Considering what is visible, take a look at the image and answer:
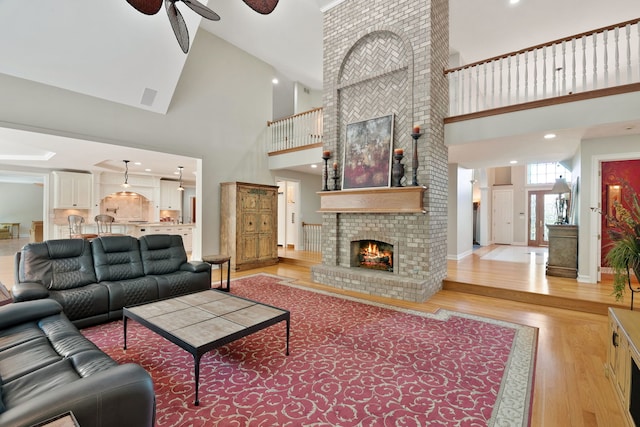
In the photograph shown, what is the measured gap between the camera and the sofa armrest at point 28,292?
2797mm

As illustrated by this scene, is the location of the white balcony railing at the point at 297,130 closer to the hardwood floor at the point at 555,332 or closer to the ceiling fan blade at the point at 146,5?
the hardwood floor at the point at 555,332

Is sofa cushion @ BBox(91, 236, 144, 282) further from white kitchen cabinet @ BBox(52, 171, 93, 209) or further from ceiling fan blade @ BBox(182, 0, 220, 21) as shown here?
white kitchen cabinet @ BBox(52, 171, 93, 209)

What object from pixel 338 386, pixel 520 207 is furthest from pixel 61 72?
pixel 520 207

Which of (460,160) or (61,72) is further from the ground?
(61,72)

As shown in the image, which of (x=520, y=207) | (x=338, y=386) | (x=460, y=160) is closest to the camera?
(x=338, y=386)

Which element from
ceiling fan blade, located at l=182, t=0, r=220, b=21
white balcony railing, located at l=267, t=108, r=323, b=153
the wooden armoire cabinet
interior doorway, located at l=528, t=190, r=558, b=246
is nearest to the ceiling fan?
ceiling fan blade, located at l=182, t=0, r=220, b=21

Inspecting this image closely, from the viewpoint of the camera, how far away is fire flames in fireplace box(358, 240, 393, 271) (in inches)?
207

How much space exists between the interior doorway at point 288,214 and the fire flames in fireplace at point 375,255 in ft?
13.3

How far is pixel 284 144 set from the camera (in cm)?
778

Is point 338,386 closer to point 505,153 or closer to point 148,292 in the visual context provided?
point 148,292

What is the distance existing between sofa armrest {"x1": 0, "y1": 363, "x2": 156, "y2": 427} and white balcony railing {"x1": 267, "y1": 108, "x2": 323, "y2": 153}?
6262 millimetres

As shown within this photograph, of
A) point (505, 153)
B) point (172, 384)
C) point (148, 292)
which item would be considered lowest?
point (172, 384)

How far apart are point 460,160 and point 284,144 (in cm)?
437

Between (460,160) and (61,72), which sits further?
(460,160)
